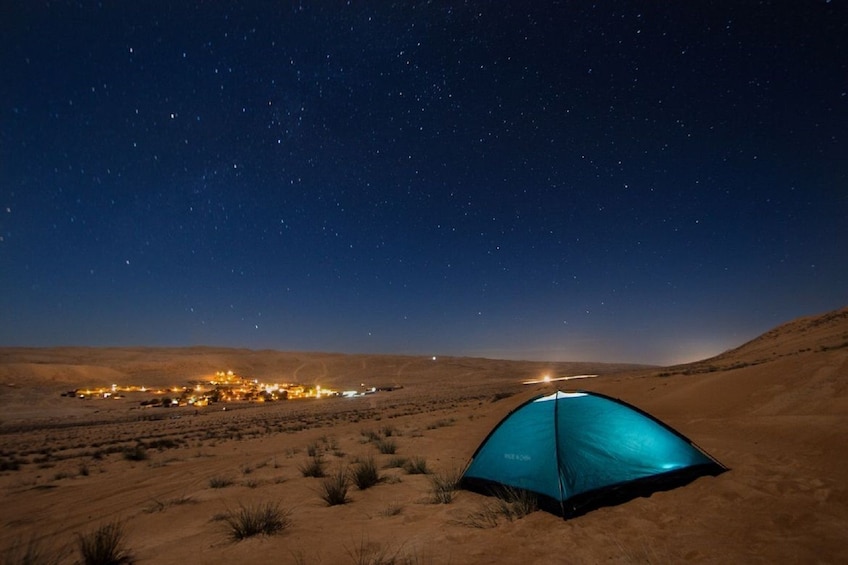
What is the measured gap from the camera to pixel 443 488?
7348 mm

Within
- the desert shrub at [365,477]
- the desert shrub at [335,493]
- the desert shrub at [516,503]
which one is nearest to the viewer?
the desert shrub at [516,503]

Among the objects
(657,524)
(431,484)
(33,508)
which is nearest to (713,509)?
(657,524)

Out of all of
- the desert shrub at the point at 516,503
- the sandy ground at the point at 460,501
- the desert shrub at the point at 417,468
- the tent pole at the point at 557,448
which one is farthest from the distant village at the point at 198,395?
the tent pole at the point at 557,448

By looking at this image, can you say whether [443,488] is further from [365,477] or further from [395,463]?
[395,463]

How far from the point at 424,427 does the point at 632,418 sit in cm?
1319

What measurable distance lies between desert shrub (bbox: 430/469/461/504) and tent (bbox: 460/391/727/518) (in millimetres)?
410

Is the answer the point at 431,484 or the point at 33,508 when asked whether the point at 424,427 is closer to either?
the point at 431,484

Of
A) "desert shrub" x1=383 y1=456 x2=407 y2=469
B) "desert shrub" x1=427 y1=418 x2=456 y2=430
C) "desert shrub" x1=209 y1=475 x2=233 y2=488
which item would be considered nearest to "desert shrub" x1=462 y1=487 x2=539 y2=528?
"desert shrub" x1=383 y1=456 x2=407 y2=469

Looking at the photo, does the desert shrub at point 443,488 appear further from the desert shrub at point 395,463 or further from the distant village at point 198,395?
the distant village at point 198,395

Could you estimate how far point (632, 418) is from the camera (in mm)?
6758

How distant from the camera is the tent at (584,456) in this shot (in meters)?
5.86

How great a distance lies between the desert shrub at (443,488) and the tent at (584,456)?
410 mm

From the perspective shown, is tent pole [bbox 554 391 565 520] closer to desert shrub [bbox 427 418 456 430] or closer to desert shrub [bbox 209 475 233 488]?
desert shrub [bbox 209 475 233 488]

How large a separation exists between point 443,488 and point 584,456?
2.64 m
